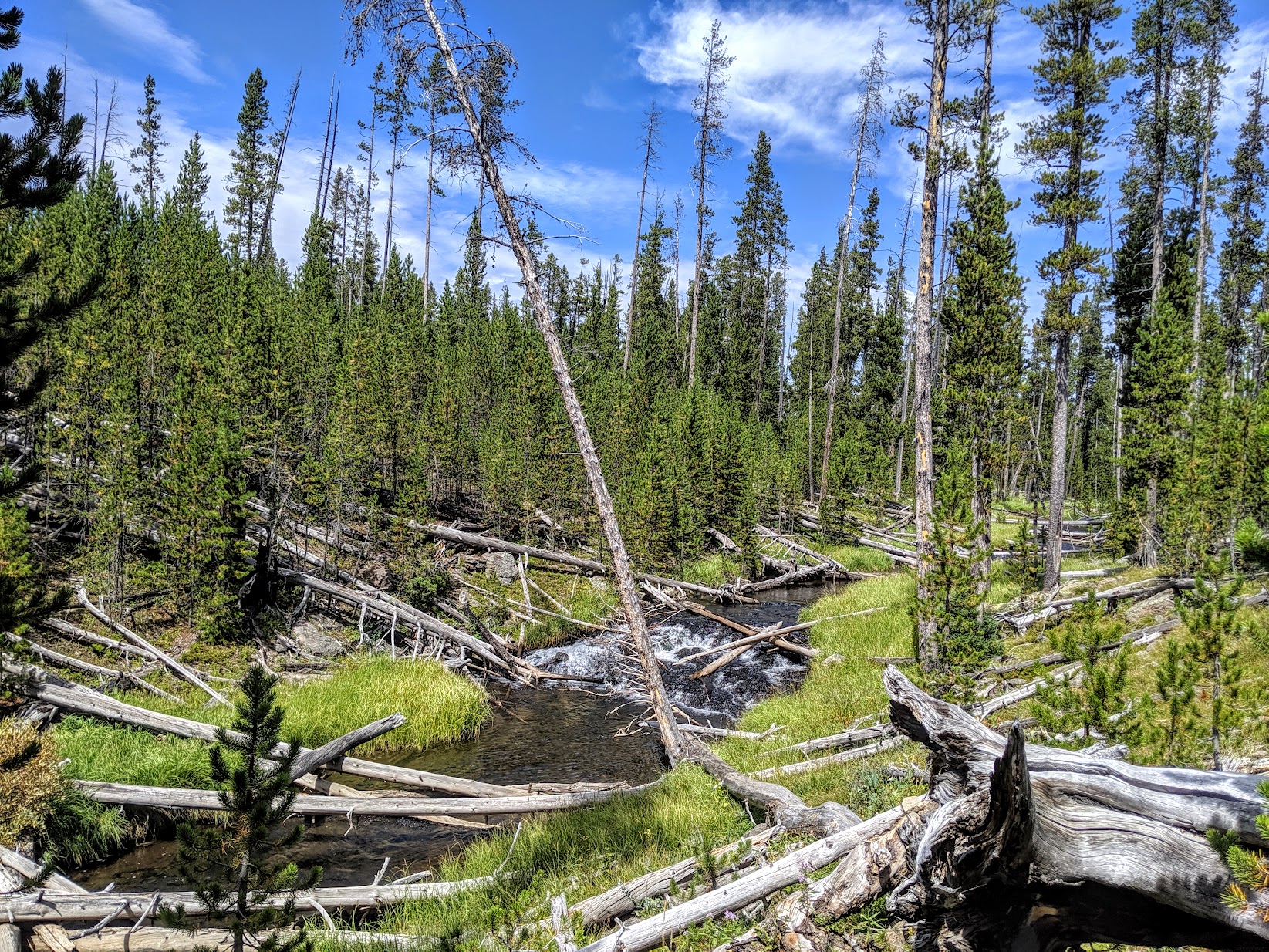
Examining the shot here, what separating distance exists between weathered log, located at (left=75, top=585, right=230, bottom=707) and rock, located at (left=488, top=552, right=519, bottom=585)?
9925mm

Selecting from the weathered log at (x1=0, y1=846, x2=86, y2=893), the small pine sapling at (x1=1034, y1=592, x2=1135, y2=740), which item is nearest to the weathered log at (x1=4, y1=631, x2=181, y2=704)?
the weathered log at (x1=0, y1=846, x2=86, y2=893)

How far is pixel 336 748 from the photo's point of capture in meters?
8.86

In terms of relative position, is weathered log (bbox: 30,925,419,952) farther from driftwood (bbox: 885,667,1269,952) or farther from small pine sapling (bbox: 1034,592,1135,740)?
small pine sapling (bbox: 1034,592,1135,740)

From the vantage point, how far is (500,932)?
200 inches

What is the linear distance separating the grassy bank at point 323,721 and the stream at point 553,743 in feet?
1.57

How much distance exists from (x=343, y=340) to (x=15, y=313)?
26.3 meters

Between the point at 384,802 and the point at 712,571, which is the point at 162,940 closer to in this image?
the point at 384,802

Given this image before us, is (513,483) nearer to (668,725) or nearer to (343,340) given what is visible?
(343,340)

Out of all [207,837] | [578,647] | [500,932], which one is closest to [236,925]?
[207,837]

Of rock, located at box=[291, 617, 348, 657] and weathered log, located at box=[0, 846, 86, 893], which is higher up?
weathered log, located at box=[0, 846, 86, 893]

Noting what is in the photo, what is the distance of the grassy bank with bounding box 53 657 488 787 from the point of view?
30.3 ft

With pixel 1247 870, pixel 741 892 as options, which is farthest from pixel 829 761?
pixel 1247 870

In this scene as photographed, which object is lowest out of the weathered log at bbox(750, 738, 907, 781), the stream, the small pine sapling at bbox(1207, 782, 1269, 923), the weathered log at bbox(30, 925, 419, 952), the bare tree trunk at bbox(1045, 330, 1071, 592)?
the stream

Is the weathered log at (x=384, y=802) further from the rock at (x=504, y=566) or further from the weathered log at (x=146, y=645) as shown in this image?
the rock at (x=504, y=566)
